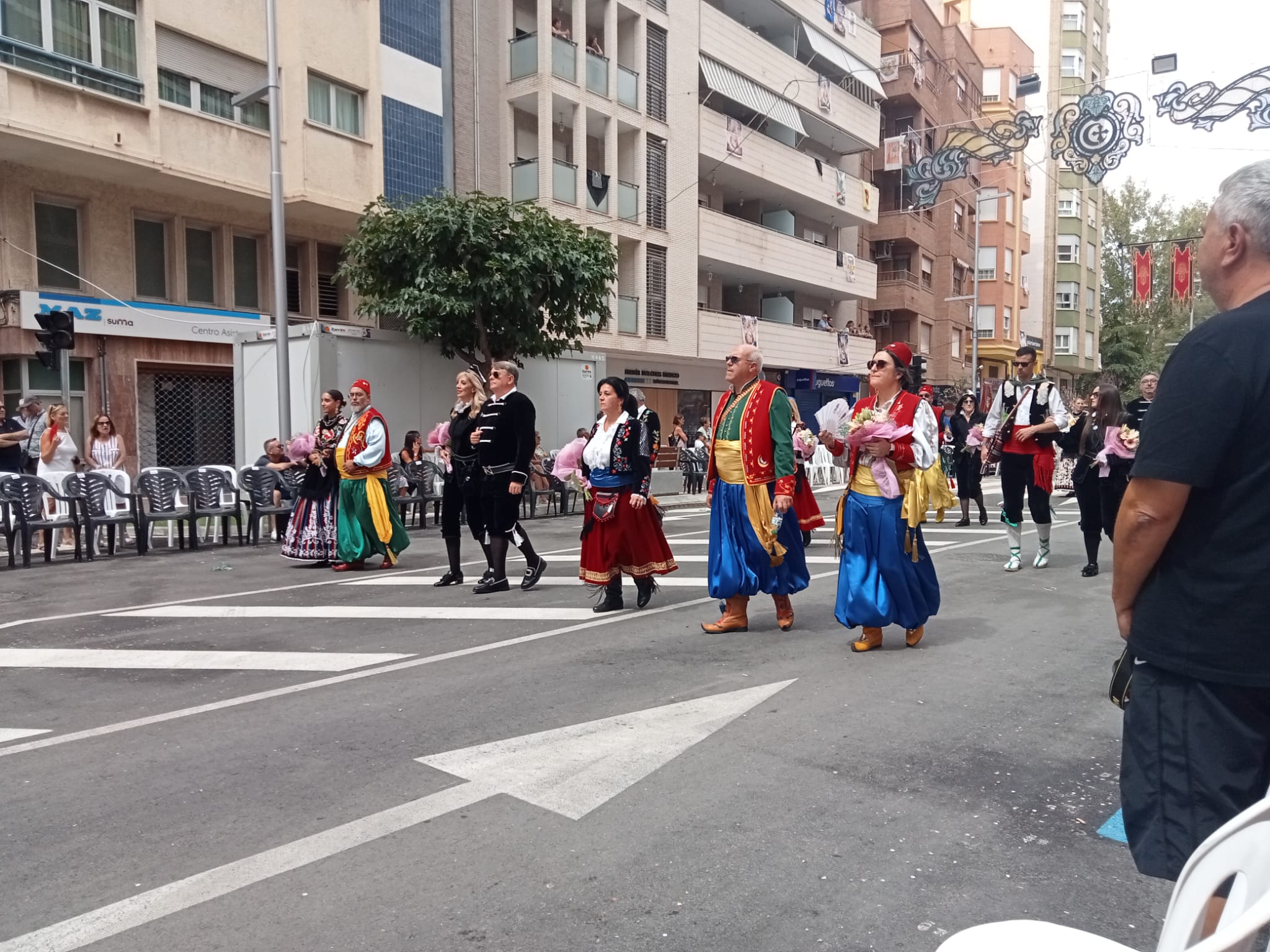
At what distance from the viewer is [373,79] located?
21422mm

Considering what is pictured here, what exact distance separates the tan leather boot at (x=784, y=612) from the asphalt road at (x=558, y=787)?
0.15m

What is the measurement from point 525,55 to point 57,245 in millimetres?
12050

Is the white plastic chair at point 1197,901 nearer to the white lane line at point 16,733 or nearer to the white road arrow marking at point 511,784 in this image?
the white road arrow marking at point 511,784

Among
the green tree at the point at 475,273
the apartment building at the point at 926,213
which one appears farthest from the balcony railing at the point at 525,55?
the apartment building at the point at 926,213

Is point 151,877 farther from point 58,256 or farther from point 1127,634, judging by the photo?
point 58,256

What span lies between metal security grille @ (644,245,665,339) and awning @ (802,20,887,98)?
11.5m

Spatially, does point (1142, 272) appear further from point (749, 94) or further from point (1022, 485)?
point (1022, 485)

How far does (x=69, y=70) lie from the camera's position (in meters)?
16.6

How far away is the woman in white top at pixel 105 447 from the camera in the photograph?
13820 millimetres

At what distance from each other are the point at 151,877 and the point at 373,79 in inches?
813

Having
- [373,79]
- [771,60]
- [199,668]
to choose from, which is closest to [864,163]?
[771,60]

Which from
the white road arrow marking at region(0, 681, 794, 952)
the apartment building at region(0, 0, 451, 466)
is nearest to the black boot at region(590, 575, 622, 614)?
the white road arrow marking at region(0, 681, 794, 952)

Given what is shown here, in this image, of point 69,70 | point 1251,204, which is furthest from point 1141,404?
point 69,70

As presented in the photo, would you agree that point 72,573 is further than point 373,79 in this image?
No
